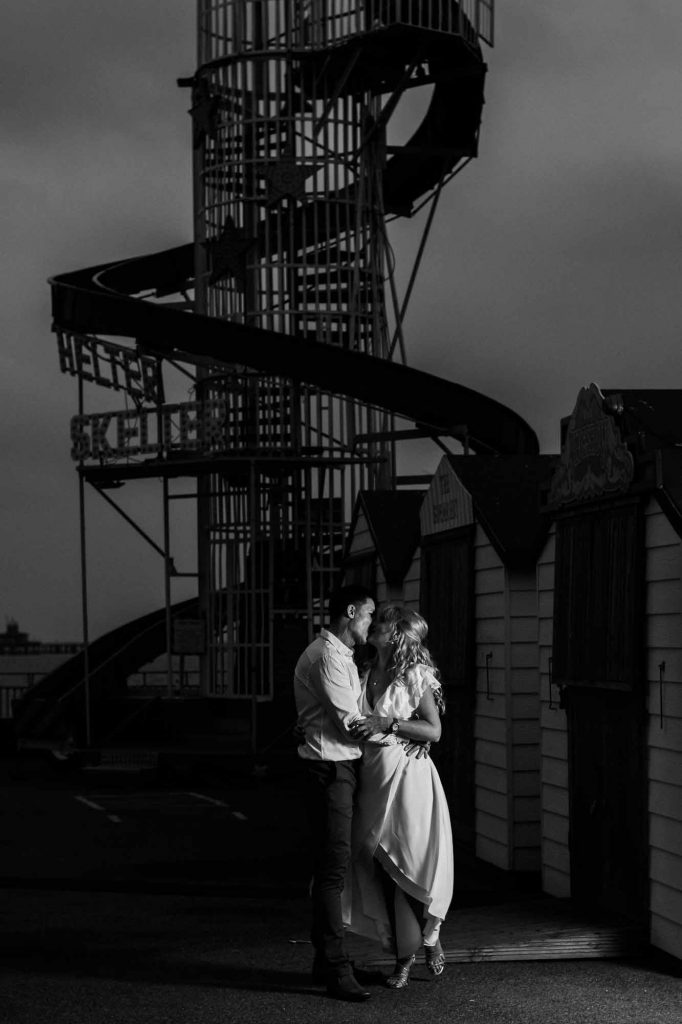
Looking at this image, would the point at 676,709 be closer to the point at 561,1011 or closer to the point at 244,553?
the point at 561,1011

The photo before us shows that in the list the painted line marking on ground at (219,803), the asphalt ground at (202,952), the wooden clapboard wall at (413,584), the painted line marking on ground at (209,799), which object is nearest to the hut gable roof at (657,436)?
the asphalt ground at (202,952)

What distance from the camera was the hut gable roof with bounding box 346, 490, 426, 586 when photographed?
17.7m

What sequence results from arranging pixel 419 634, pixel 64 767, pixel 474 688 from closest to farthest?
1. pixel 419 634
2. pixel 474 688
3. pixel 64 767

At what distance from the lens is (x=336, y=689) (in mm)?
9070

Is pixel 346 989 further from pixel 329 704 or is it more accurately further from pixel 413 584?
pixel 413 584

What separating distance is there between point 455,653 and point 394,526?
3.15 metres

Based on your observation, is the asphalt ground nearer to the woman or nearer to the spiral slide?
the woman

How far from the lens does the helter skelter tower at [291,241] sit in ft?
94.5

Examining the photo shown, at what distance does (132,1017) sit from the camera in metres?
8.62

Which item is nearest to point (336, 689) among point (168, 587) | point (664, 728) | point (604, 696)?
point (664, 728)

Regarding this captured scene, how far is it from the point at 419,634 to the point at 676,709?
1591 mm

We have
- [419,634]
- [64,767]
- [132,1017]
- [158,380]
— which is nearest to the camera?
[132,1017]

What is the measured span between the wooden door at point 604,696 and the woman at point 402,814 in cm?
162

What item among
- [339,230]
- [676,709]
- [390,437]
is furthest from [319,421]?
[676,709]
